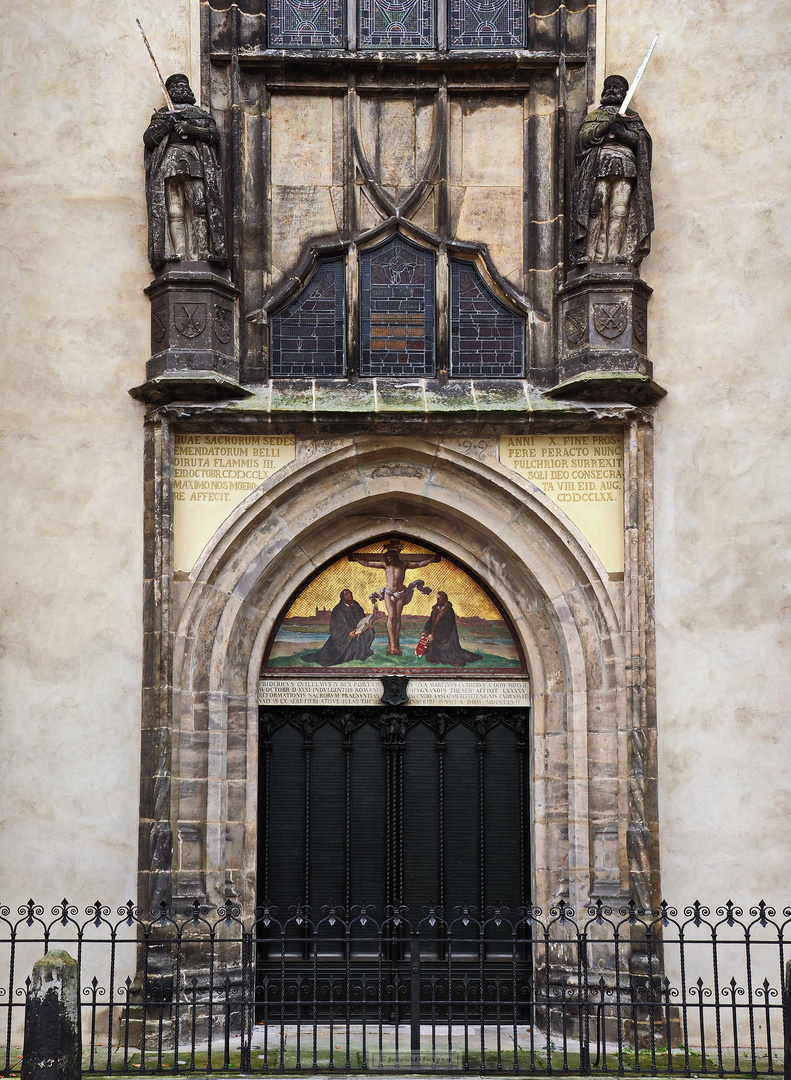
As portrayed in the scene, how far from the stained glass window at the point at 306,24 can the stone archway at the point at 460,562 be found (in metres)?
3.30

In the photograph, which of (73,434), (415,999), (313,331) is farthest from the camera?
(313,331)

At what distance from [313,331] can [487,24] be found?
9.51ft

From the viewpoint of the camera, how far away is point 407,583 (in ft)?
38.3

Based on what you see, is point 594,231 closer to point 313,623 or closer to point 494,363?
point 494,363

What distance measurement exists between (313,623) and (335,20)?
16.0ft

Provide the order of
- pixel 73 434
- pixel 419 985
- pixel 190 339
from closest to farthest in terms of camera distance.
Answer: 1. pixel 419 985
2. pixel 190 339
3. pixel 73 434

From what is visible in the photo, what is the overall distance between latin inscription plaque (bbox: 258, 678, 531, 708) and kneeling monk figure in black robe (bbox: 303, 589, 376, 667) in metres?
0.18

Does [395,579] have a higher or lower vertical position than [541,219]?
lower

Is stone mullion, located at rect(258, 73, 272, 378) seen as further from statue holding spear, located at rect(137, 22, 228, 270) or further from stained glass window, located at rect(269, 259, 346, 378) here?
statue holding spear, located at rect(137, 22, 228, 270)

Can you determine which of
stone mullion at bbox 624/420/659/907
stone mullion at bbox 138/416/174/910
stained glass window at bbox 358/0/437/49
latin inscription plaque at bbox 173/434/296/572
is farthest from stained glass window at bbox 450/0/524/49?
stone mullion at bbox 138/416/174/910

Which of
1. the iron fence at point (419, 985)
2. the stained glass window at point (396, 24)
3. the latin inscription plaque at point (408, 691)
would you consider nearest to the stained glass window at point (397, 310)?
the stained glass window at point (396, 24)

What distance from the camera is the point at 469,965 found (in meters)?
11.2

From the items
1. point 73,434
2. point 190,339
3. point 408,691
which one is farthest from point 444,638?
point 73,434

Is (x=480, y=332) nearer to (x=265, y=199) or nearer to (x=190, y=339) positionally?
(x=265, y=199)
